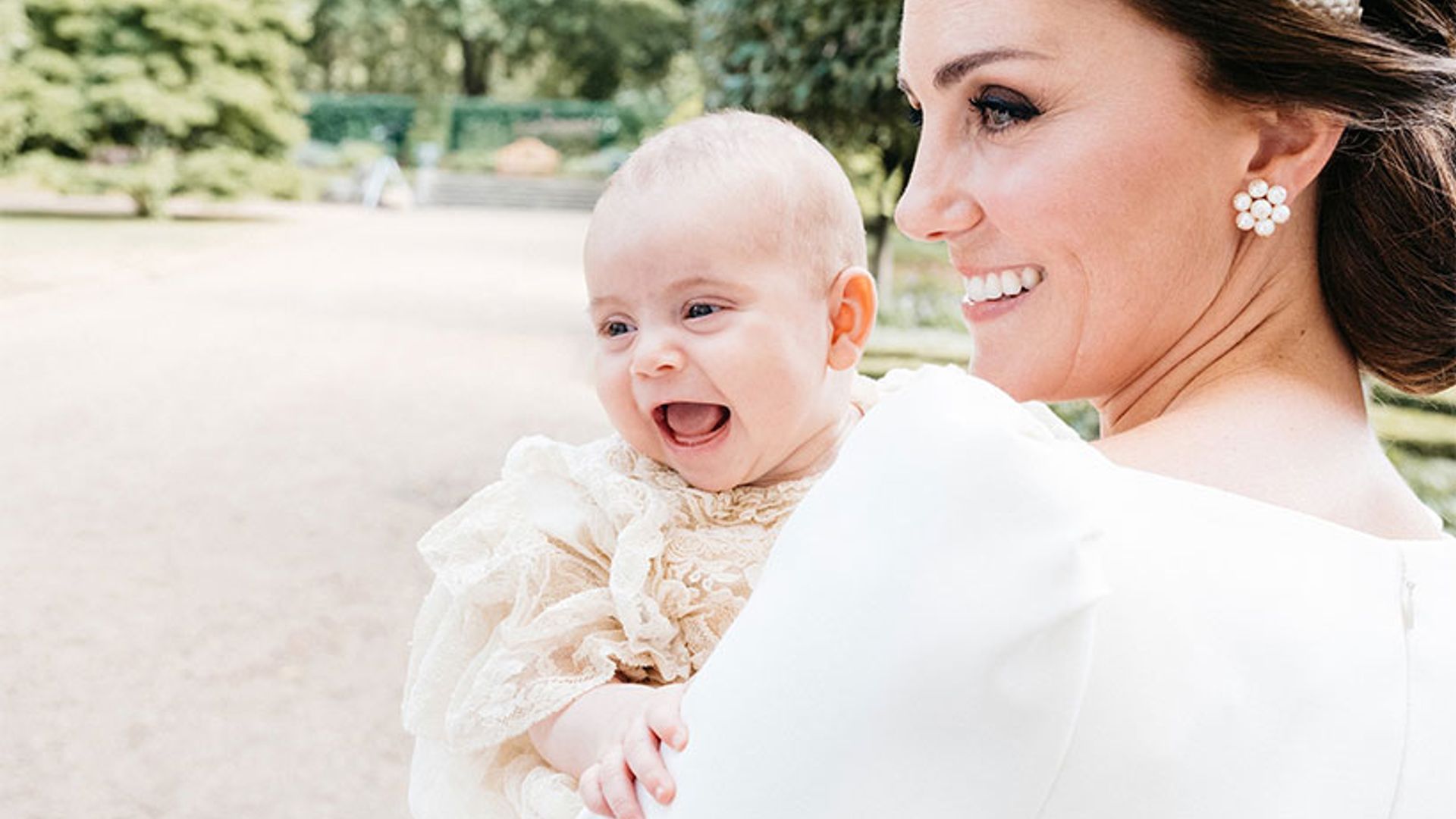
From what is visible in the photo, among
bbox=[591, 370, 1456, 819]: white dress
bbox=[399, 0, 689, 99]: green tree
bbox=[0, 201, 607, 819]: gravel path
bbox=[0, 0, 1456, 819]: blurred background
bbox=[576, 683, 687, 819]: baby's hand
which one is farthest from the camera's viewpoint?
bbox=[399, 0, 689, 99]: green tree

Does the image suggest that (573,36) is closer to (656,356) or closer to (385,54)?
(385,54)

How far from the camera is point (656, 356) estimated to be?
1.69 meters

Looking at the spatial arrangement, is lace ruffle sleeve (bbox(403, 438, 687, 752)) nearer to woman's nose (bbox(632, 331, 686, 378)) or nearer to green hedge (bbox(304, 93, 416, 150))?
woman's nose (bbox(632, 331, 686, 378))

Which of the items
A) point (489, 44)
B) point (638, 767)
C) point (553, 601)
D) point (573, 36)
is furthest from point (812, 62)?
point (489, 44)

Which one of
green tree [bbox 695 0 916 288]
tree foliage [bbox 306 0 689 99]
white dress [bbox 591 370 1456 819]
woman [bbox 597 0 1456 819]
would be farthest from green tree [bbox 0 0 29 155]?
white dress [bbox 591 370 1456 819]

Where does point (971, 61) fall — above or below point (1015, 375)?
above

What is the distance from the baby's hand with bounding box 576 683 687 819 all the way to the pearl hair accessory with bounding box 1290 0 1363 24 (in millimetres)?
736

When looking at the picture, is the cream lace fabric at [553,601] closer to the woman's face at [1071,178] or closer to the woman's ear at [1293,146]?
the woman's face at [1071,178]

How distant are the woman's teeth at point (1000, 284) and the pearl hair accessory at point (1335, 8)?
11.7 inches

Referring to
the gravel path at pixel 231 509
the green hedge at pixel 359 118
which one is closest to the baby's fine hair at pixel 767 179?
the gravel path at pixel 231 509

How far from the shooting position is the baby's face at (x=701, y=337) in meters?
1.72

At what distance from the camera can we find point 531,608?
1.70m

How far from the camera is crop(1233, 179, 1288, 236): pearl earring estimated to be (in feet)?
4.11

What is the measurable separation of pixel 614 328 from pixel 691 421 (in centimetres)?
15
